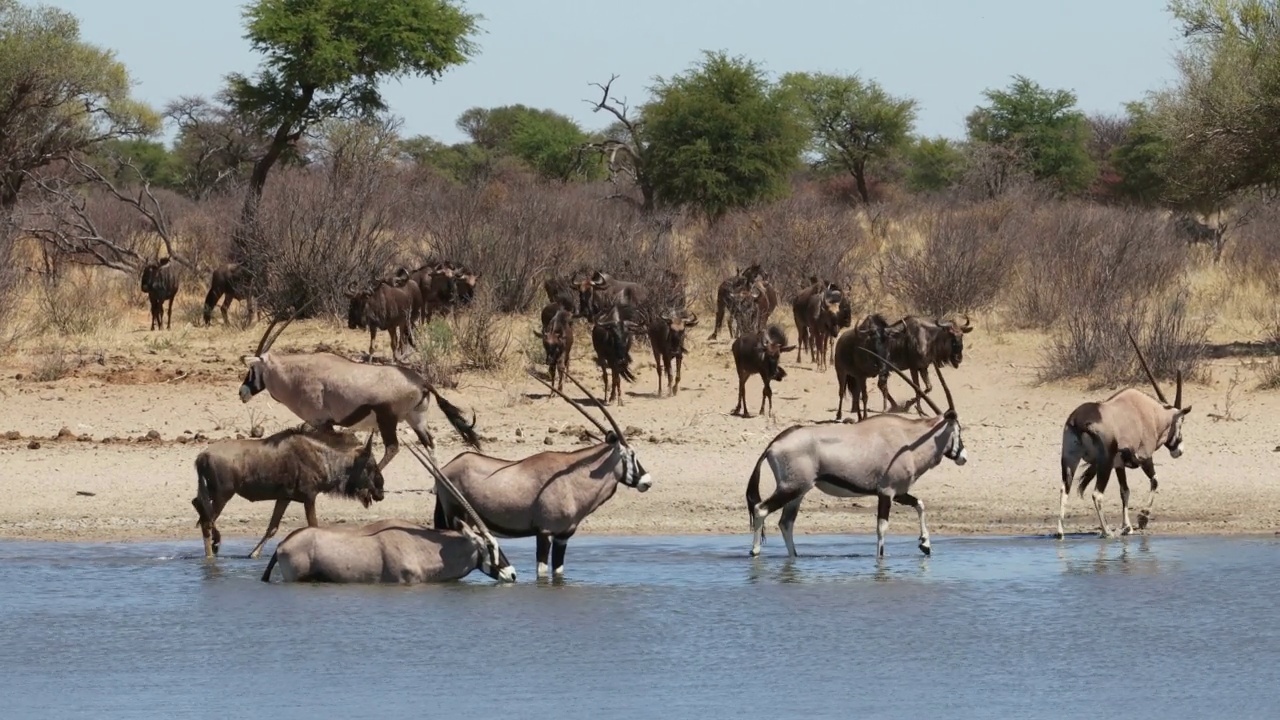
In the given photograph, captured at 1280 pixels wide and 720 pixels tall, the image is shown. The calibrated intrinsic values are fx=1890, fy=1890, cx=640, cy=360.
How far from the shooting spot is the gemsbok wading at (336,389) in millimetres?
13742

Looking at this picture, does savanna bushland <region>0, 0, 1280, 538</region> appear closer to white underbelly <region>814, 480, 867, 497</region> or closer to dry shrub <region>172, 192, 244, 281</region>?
dry shrub <region>172, 192, 244, 281</region>

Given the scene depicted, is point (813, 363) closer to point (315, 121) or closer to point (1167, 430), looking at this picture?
point (1167, 430)

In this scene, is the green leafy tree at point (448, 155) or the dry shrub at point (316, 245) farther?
the green leafy tree at point (448, 155)

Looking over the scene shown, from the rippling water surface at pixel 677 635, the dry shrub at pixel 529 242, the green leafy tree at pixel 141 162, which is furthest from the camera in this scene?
the green leafy tree at pixel 141 162

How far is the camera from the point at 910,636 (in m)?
10.2

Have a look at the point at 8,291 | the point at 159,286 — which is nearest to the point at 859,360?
the point at 8,291

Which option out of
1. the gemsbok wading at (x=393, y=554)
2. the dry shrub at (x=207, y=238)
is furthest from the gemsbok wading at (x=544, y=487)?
the dry shrub at (x=207, y=238)

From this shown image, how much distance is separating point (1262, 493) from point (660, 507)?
466cm

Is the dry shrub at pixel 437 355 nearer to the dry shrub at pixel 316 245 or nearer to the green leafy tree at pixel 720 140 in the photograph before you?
the dry shrub at pixel 316 245

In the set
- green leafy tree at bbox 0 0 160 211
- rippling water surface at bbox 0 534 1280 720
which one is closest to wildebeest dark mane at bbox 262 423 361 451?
rippling water surface at bbox 0 534 1280 720

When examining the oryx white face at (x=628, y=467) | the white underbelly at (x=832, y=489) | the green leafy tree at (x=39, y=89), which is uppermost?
the green leafy tree at (x=39, y=89)

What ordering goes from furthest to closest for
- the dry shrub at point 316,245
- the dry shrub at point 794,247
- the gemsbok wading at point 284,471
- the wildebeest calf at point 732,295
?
the dry shrub at point 794,247
the dry shrub at point 316,245
the wildebeest calf at point 732,295
the gemsbok wading at point 284,471

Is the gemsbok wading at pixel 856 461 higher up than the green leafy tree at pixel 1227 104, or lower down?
lower down

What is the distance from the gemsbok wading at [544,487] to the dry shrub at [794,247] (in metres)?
14.8
